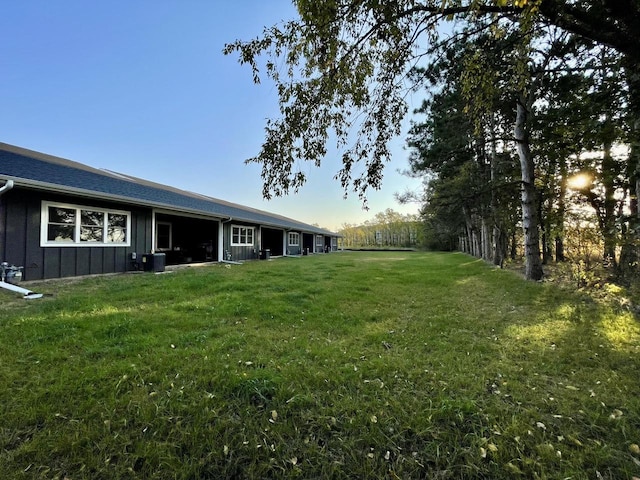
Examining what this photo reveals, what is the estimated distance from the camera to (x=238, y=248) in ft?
53.4

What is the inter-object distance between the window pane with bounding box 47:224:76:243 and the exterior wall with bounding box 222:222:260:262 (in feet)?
23.1

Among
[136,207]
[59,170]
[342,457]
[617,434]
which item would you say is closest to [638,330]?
[617,434]

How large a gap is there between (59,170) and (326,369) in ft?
36.8

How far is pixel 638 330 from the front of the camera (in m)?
4.08

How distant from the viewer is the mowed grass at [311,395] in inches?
67.5

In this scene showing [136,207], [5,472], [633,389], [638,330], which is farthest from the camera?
[136,207]

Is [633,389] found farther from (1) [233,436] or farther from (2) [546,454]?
(1) [233,436]

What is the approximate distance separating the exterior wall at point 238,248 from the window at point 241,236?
0.18 m

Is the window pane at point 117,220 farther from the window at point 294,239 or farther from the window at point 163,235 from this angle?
the window at point 294,239

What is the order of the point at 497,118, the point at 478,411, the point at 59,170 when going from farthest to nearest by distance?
the point at 497,118
the point at 59,170
the point at 478,411

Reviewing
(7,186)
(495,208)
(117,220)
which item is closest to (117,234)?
(117,220)

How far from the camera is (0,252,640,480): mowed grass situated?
1.71 metres

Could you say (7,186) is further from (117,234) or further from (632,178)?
(632,178)

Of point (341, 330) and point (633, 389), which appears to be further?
Answer: point (341, 330)
